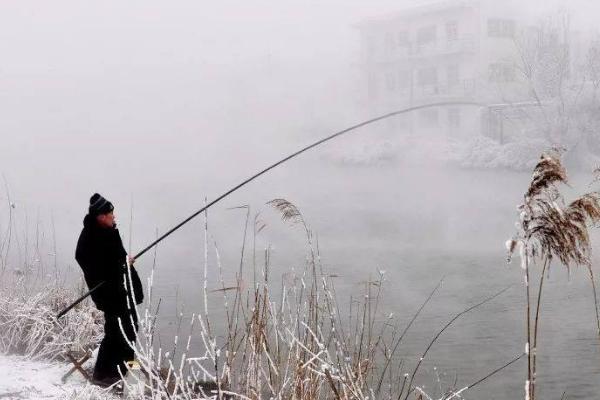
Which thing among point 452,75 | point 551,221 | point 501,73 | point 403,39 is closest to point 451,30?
point 452,75

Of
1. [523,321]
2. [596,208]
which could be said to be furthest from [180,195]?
[596,208]

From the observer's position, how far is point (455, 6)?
40.9 meters

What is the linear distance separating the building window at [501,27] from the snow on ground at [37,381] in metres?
38.4

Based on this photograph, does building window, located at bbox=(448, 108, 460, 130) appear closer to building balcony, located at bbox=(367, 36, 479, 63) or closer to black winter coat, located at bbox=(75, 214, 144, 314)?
building balcony, located at bbox=(367, 36, 479, 63)

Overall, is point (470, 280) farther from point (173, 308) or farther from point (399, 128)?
point (399, 128)

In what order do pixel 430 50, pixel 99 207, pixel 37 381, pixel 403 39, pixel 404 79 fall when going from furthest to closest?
pixel 403 39 < pixel 404 79 < pixel 430 50 < pixel 37 381 < pixel 99 207

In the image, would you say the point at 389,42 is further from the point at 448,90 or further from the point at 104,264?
the point at 104,264

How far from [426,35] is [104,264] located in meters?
41.1

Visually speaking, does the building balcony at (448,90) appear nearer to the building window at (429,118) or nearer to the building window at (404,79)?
the building window at (404,79)

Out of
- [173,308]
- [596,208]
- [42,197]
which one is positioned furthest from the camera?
[42,197]

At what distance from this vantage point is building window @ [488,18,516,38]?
4062cm

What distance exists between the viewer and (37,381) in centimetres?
570

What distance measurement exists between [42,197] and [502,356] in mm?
30946

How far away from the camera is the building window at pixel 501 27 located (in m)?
40.6
